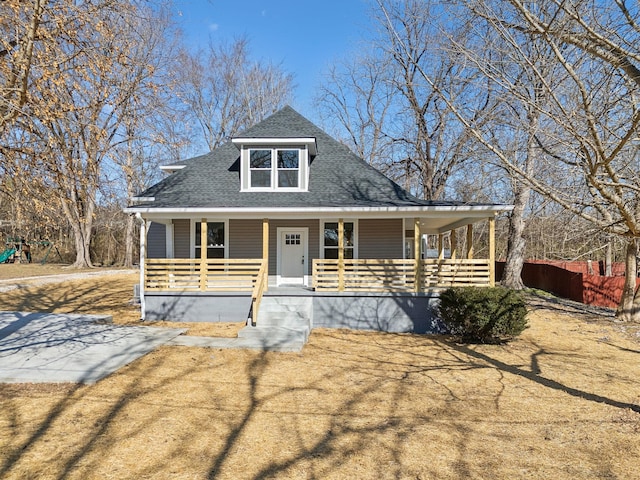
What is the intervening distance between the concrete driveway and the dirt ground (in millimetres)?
375

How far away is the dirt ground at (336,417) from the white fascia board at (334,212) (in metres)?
3.87

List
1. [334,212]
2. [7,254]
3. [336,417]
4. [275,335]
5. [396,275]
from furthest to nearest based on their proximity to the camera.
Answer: [7,254] → [334,212] → [396,275] → [275,335] → [336,417]

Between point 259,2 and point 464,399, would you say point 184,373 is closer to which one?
point 464,399

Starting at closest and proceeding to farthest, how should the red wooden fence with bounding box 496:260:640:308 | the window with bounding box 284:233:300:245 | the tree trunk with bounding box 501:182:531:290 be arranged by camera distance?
the window with bounding box 284:233:300:245 → the red wooden fence with bounding box 496:260:640:308 → the tree trunk with bounding box 501:182:531:290

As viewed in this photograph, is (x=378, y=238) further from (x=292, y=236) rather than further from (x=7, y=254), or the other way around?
(x=7, y=254)

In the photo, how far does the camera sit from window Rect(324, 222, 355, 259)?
13.4 metres

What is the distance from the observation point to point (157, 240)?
14.0 metres

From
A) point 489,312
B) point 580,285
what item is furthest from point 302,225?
point 580,285

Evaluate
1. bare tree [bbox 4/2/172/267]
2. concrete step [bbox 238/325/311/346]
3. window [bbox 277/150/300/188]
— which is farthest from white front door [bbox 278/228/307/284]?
bare tree [bbox 4/2/172/267]

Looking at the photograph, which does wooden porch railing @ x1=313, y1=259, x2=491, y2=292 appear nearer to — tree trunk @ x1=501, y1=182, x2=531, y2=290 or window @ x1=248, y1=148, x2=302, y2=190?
window @ x1=248, y1=148, x2=302, y2=190

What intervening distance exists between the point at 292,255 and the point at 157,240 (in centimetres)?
453

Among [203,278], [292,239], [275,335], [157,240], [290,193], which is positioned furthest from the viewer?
[157,240]

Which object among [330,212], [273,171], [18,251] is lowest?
[18,251]

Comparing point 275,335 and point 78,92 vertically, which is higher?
point 78,92
